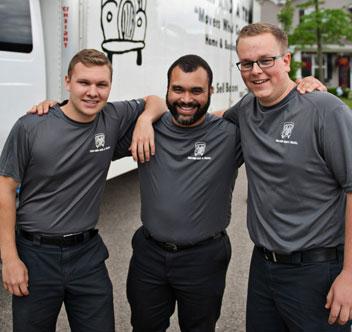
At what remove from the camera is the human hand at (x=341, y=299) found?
7.05 feet

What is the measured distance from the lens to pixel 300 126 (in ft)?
7.30

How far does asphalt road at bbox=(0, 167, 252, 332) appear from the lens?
3716 mm

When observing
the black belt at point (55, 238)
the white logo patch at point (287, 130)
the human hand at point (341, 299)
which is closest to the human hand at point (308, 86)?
the white logo patch at point (287, 130)

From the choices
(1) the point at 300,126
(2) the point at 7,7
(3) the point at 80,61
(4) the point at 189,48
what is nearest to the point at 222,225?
(1) the point at 300,126

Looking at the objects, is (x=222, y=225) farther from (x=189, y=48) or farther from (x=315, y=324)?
(x=189, y=48)

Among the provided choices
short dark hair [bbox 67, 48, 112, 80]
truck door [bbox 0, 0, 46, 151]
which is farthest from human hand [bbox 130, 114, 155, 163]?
truck door [bbox 0, 0, 46, 151]

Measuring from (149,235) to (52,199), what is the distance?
0.55m

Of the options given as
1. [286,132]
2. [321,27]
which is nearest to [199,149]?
[286,132]

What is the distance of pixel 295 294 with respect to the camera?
2.30 metres

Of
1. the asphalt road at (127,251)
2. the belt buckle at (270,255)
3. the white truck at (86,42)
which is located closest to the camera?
the belt buckle at (270,255)

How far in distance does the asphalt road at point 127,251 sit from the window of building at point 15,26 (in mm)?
1901

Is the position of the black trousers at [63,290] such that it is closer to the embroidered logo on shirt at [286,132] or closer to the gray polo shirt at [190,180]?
the gray polo shirt at [190,180]

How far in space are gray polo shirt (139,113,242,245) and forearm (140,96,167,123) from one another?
0.13 meters

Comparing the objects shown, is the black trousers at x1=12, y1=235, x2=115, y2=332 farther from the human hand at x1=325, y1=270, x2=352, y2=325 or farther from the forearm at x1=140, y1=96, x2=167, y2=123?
the human hand at x1=325, y1=270, x2=352, y2=325
